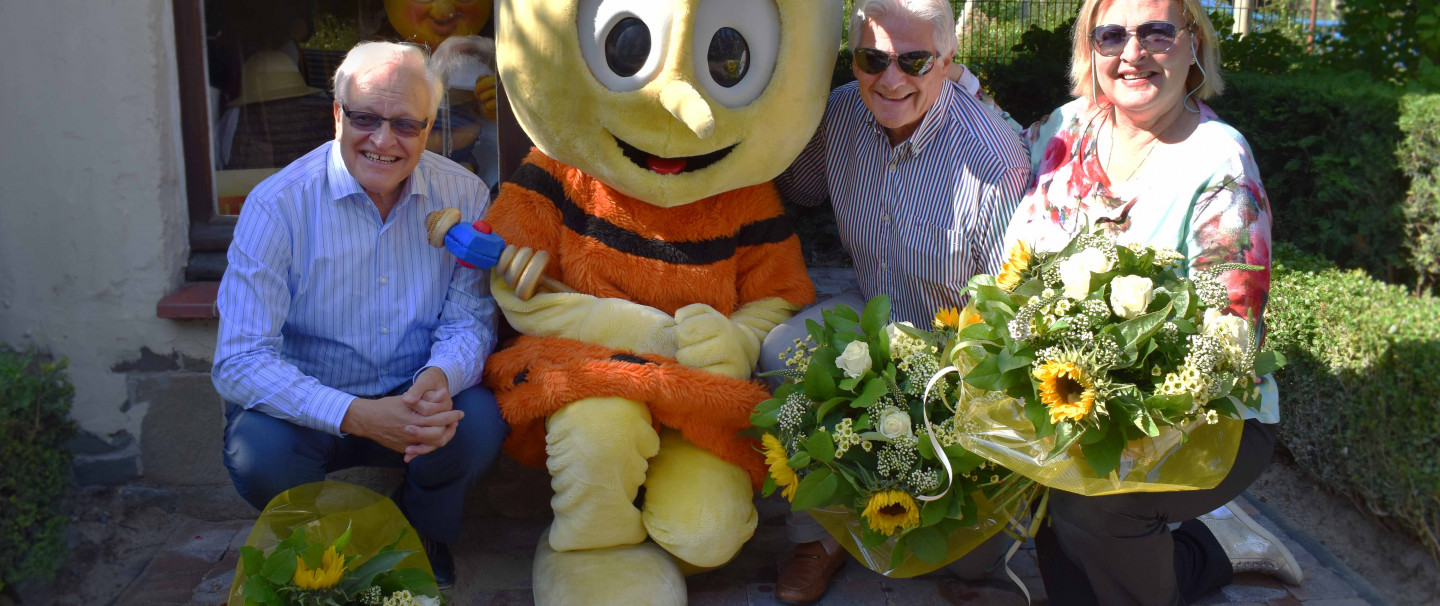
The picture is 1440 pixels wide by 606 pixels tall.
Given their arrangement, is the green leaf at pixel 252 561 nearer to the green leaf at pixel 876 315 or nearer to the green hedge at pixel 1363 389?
the green leaf at pixel 876 315

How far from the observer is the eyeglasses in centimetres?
256

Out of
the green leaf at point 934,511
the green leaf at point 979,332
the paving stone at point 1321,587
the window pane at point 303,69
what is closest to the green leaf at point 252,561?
the green leaf at point 934,511

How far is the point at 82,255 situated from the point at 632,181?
1.96m

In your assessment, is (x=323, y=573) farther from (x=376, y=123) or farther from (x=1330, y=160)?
(x=1330, y=160)

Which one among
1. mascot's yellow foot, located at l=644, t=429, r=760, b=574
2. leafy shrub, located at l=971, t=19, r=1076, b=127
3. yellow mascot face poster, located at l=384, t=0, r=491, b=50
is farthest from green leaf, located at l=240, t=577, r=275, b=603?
leafy shrub, located at l=971, t=19, r=1076, b=127

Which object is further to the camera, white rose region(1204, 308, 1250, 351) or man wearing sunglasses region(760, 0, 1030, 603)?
man wearing sunglasses region(760, 0, 1030, 603)

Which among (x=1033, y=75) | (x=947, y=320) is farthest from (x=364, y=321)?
(x=1033, y=75)

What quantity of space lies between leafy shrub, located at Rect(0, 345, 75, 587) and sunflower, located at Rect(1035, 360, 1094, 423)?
2.71 meters

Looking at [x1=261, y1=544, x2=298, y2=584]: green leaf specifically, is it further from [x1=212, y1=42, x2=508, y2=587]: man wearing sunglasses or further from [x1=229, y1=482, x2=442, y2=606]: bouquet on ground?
[x1=212, y1=42, x2=508, y2=587]: man wearing sunglasses

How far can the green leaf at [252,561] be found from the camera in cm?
230

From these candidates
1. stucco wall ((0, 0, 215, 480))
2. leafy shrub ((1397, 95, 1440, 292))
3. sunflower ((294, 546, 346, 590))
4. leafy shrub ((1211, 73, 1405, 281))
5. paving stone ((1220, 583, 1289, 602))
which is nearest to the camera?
sunflower ((294, 546, 346, 590))

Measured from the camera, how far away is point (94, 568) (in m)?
3.23

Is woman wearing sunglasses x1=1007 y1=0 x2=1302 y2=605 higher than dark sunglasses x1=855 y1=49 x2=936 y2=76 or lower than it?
lower

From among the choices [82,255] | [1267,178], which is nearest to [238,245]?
[82,255]
